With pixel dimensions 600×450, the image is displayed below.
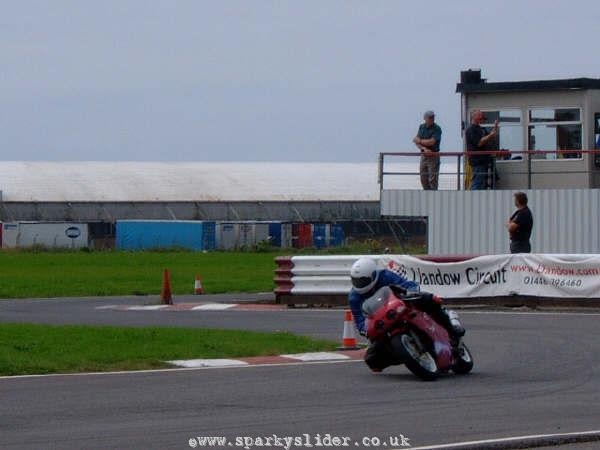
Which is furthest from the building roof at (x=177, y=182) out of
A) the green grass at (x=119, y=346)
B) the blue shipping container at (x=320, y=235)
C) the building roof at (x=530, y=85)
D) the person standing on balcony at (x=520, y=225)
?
the green grass at (x=119, y=346)

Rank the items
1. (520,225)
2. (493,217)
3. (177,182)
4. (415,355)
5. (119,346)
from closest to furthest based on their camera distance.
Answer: (415,355)
(119,346)
(520,225)
(493,217)
(177,182)

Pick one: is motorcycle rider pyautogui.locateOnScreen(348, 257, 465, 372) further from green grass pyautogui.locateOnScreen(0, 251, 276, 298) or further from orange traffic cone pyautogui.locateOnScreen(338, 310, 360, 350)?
green grass pyautogui.locateOnScreen(0, 251, 276, 298)

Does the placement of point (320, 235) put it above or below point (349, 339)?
above

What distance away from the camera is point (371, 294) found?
14812 mm

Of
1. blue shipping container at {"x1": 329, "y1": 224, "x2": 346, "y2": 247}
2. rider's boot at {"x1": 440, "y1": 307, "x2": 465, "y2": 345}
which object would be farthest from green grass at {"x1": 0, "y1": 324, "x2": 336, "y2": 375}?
blue shipping container at {"x1": 329, "y1": 224, "x2": 346, "y2": 247}

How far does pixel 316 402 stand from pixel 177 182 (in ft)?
219

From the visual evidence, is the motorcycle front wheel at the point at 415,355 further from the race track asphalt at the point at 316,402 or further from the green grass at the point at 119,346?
the green grass at the point at 119,346

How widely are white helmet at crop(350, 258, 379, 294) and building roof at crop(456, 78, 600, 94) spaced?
16.3 metres

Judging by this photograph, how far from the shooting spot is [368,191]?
262 ft

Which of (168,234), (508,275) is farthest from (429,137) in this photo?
(168,234)

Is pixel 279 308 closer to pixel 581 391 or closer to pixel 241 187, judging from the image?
pixel 581 391

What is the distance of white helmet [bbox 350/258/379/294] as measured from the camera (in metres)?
14.7

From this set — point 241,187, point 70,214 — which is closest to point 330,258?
point 70,214

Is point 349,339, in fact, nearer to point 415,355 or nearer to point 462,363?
point 462,363
